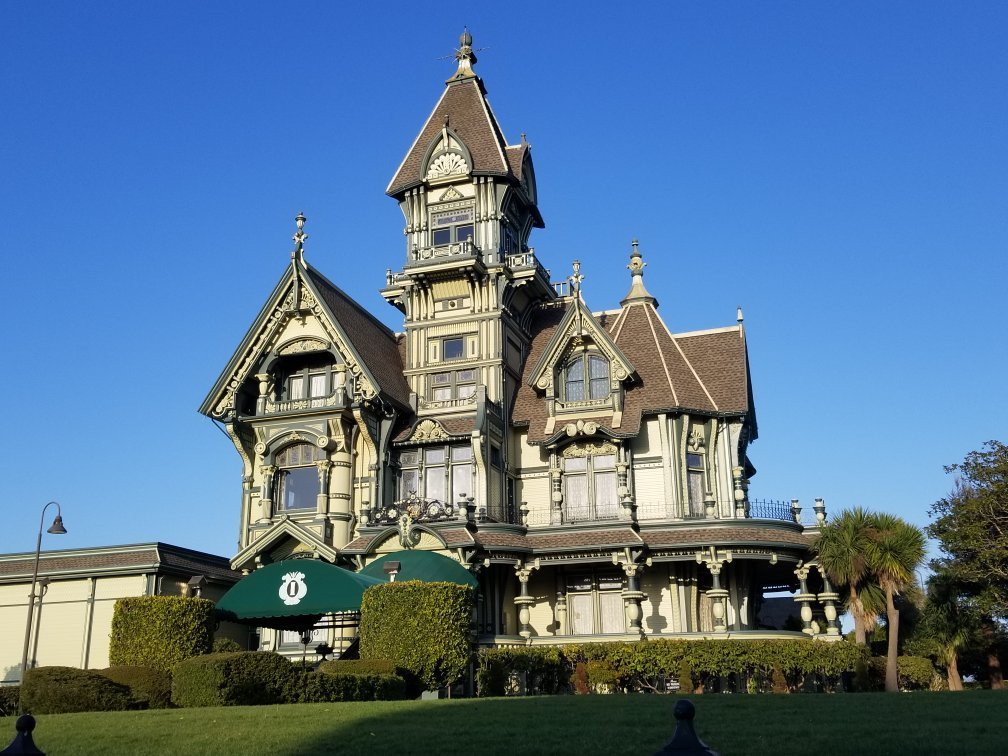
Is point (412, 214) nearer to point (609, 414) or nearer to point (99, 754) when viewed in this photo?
point (609, 414)

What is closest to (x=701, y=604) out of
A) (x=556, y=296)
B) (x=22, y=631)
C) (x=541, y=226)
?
(x=556, y=296)

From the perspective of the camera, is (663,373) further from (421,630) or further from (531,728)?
(531,728)

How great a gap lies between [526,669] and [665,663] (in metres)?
3.85

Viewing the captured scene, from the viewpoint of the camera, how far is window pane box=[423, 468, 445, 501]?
37281 millimetres

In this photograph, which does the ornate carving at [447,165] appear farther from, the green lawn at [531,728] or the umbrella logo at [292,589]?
the green lawn at [531,728]

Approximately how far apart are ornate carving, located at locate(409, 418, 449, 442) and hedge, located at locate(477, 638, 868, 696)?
31.1 ft

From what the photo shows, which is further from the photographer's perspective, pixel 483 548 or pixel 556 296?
pixel 556 296

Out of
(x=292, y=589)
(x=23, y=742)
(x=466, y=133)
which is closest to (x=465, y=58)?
(x=466, y=133)

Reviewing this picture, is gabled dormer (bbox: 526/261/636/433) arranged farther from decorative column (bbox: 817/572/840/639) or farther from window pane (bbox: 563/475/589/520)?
decorative column (bbox: 817/572/840/639)

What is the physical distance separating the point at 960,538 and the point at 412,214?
907 inches

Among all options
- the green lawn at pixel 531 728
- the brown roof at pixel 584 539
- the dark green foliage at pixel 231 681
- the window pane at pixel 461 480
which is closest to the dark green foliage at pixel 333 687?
the dark green foliage at pixel 231 681

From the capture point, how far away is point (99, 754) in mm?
14172

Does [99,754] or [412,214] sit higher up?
[412,214]

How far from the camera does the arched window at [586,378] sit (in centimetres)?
3784
